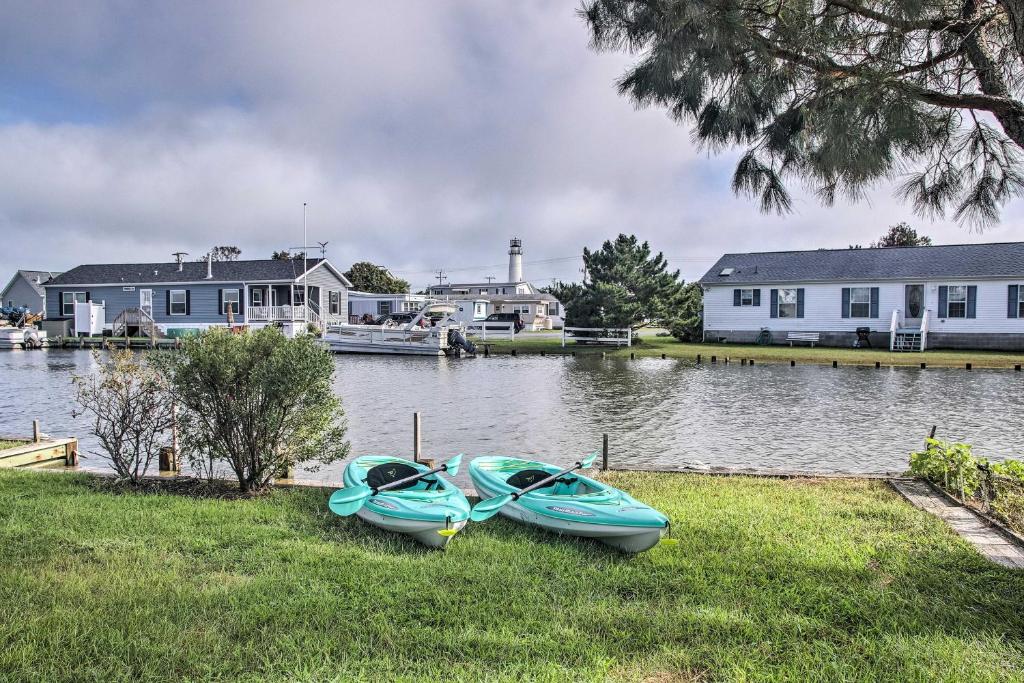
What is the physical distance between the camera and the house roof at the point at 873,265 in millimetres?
31688

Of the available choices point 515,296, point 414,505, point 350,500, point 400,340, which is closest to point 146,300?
point 400,340

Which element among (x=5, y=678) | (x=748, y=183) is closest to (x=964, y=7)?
(x=748, y=183)

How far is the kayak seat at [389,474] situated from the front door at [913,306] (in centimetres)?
3375

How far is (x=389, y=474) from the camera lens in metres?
6.33

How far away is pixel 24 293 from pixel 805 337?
204 feet

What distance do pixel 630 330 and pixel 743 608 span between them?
32249 mm

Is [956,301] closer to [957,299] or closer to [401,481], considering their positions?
[957,299]

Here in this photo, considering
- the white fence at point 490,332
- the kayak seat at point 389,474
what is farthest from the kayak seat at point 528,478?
the white fence at point 490,332

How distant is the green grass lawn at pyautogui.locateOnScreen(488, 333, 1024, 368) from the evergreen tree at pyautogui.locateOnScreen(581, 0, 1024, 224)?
76.5 ft

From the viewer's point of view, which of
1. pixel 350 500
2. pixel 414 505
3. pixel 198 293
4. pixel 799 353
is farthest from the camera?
pixel 198 293

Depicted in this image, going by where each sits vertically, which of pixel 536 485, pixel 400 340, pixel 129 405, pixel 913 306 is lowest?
pixel 536 485

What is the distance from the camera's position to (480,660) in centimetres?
346

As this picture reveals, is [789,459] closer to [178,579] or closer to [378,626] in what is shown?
[378,626]

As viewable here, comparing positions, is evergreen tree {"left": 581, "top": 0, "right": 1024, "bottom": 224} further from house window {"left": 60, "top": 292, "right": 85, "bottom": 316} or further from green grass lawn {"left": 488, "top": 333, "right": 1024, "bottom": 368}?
house window {"left": 60, "top": 292, "right": 85, "bottom": 316}
